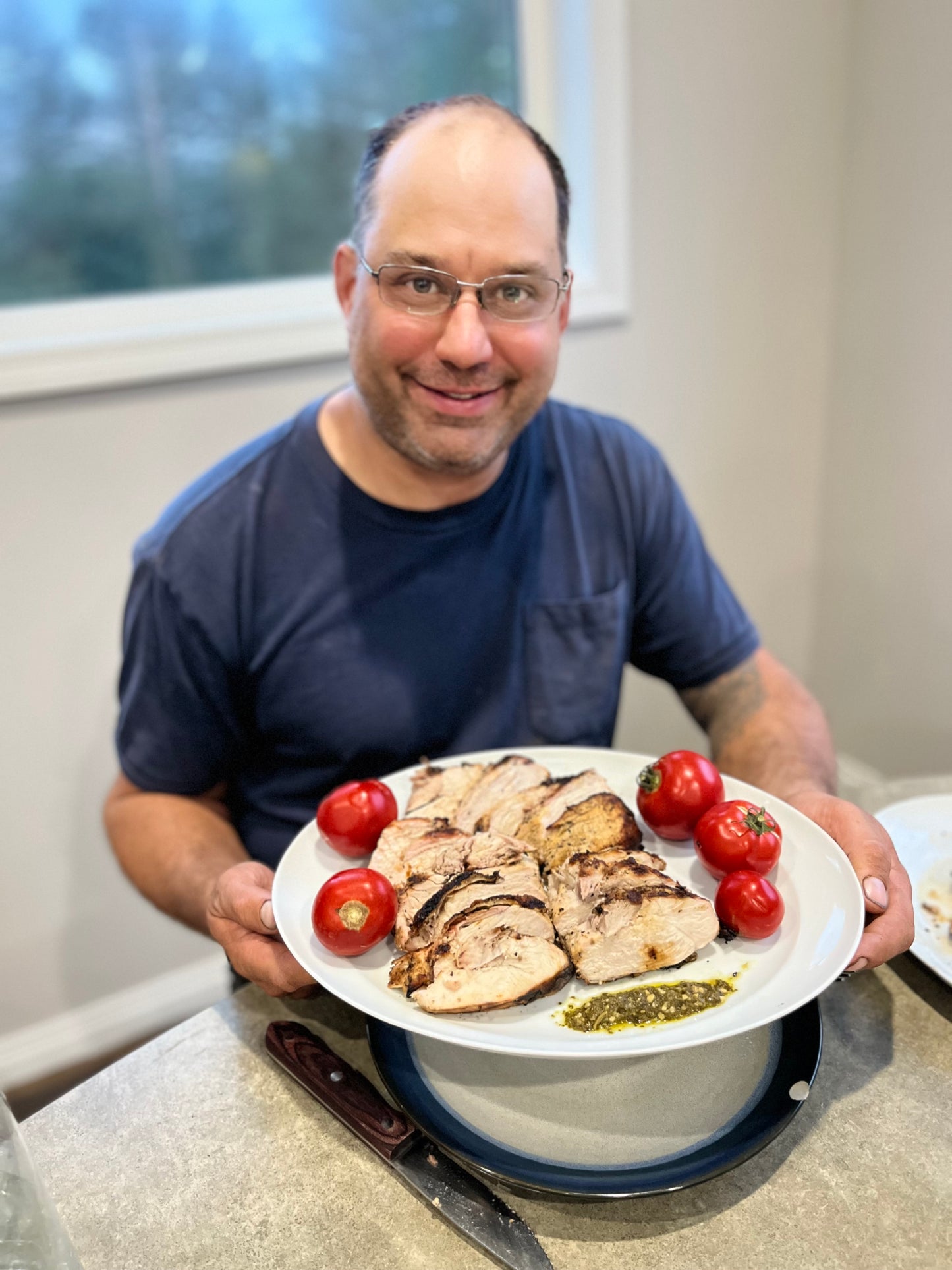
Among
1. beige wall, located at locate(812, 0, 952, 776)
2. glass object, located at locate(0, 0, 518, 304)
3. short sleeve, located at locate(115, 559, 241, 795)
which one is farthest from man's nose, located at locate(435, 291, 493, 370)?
beige wall, located at locate(812, 0, 952, 776)

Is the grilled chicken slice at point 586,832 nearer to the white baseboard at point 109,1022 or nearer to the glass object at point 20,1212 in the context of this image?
the glass object at point 20,1212

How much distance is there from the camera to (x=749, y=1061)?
40.1 inches

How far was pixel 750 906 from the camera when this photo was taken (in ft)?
3.38

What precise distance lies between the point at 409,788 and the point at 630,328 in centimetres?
198


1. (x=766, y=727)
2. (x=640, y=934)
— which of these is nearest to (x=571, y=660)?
(x=766, y=727)

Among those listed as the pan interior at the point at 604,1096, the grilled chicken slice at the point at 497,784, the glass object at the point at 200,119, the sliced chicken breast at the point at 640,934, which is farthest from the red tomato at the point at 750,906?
the glass object at the point at 200,119

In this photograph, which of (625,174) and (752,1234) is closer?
(752,1234)

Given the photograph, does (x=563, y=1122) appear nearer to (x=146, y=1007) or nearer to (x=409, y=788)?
(x=409, y=788)

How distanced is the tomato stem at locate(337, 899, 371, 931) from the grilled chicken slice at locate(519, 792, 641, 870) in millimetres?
270

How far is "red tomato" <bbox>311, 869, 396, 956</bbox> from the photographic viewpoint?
1036mm

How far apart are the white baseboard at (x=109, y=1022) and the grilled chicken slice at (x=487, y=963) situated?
178 cm

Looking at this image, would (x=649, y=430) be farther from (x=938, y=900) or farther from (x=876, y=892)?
(x=876, y=892)

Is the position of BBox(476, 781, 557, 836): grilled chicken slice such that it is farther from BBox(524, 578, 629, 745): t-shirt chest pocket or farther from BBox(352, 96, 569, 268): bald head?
BBox(352, 96, 569, 268): bald head

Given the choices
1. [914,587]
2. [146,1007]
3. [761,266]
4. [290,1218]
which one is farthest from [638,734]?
[290,1218]
